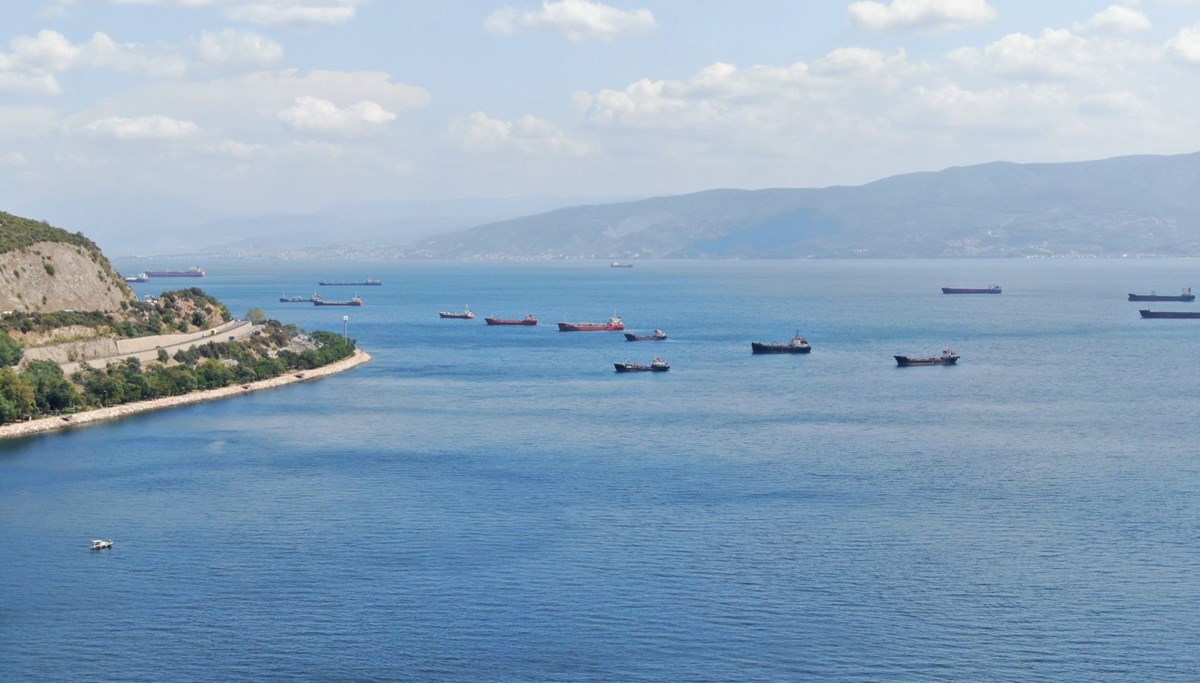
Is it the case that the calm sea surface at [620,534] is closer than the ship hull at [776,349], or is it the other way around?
the calm sea surface at [620,534]

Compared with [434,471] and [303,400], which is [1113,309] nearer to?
[303,400]

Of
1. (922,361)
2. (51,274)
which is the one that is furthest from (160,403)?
(922,361)

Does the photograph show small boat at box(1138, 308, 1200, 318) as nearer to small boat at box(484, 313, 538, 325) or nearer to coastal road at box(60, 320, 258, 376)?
small boat at box(484, 313, 538, 325)

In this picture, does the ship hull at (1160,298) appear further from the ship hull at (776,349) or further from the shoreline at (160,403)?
the shoreline at (160,403)

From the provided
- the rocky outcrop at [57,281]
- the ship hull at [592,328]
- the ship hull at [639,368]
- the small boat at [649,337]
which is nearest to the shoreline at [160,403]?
the rocky outcrop at [57,281]

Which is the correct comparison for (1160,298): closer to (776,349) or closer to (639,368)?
(776,349)

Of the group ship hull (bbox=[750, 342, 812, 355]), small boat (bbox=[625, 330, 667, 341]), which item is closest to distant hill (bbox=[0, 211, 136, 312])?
small boat (bbox=[625, 330, 667, 341])

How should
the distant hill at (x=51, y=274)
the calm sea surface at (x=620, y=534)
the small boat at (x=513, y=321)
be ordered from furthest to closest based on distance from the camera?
the small boat at (x=513, y=321) < the distant hill at (x=51, y=274) < the calm sea surface at (x=620, y=534)
